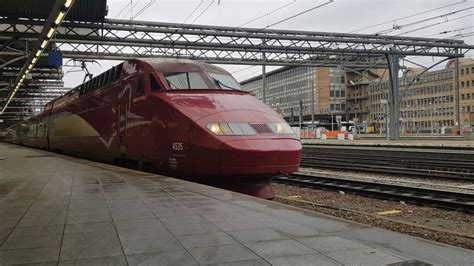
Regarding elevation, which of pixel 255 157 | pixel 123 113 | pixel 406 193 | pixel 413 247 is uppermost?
pixel 123 113

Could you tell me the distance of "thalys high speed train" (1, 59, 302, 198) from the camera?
8.70 meters

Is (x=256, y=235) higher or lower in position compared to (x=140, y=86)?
lower

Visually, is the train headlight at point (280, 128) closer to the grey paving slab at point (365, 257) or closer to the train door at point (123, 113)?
the train door at point (123, 113)

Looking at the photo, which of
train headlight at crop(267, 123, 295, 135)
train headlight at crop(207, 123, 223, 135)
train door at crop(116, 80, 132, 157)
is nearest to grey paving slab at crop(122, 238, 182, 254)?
train headlight at crop(207, 123, 223, 135)

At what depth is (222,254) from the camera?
4094 millimetres

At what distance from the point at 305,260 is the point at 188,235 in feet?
4.54

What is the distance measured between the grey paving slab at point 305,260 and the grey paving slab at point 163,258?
693 mm

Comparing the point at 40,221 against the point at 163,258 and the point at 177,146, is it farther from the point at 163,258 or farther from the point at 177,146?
the point at 177,146

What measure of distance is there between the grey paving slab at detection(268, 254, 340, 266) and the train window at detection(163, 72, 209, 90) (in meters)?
6.82

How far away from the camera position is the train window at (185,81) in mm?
10375

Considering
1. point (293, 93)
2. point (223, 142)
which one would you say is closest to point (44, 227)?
point (223, 142)

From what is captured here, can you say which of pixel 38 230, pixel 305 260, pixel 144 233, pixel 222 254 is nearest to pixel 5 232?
pixel 38 230

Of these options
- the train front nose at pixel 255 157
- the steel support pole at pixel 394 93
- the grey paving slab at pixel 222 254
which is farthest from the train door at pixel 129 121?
the steel support pole at pixel 394 93

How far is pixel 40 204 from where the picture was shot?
689cm
